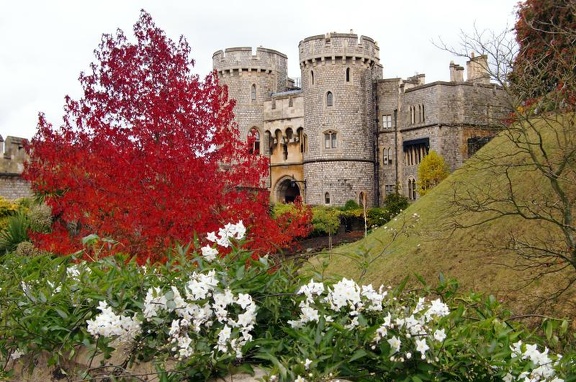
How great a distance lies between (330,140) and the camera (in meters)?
44.5

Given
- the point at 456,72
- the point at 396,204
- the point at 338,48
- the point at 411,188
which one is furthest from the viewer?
the point at 456,72

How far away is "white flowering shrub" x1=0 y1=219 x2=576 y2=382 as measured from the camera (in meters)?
2.83

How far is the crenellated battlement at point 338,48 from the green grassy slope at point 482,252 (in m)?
27.3

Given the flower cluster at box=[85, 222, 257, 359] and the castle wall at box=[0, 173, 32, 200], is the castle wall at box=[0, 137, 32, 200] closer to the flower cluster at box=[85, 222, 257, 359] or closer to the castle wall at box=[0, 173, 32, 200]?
the castle wall at box=[0, 173, 32, 200]

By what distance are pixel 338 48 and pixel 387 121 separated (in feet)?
21.3

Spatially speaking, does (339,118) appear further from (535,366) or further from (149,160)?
(535,366)

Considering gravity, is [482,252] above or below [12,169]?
below

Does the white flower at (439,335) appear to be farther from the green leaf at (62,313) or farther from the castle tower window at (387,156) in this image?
the castle tower window at (387,156)

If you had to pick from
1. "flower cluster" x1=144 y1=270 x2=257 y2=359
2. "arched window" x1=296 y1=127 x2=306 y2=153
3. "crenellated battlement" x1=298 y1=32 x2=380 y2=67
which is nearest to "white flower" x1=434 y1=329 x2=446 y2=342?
"flower cluster" x1=144 y1=270 x2=257 y2=359

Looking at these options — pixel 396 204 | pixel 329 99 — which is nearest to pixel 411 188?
pixel 396 204

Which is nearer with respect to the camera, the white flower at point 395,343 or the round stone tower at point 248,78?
the white flower at point 395,343

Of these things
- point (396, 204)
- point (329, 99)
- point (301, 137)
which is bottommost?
point (396, 204)

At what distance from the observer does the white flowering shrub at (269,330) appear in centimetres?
283

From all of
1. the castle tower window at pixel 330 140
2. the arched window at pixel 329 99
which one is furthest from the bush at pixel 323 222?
the arched window at pixel 329 99
